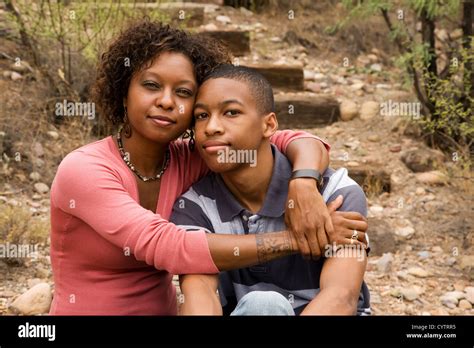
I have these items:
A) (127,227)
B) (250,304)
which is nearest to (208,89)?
(127,227)

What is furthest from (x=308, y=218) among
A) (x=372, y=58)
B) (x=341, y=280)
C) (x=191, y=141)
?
(x=372, y=58)

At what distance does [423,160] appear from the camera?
5.33 meters

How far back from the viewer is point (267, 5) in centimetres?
781

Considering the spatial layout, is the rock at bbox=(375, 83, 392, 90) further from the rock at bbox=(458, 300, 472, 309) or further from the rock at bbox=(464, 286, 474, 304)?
the rock at bbox=(458, 300, 472, 309)

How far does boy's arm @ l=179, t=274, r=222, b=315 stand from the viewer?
8.07ft

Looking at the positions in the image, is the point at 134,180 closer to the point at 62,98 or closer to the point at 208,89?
the point at 208,89

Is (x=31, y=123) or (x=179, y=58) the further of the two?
(x=31, y=123)

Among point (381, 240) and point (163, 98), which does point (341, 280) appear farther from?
point (381, 240)

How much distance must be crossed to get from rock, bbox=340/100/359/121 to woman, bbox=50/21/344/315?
3.21m

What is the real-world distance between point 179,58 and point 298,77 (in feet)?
12.2

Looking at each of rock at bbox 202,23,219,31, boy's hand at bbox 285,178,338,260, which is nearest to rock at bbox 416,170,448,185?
rock at bbox 202,23,219,31

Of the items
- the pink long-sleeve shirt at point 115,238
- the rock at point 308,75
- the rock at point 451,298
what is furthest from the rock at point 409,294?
the rock at point 308,75

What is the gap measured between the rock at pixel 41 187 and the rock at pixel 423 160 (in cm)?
268

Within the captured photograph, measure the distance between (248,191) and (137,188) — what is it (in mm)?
430
